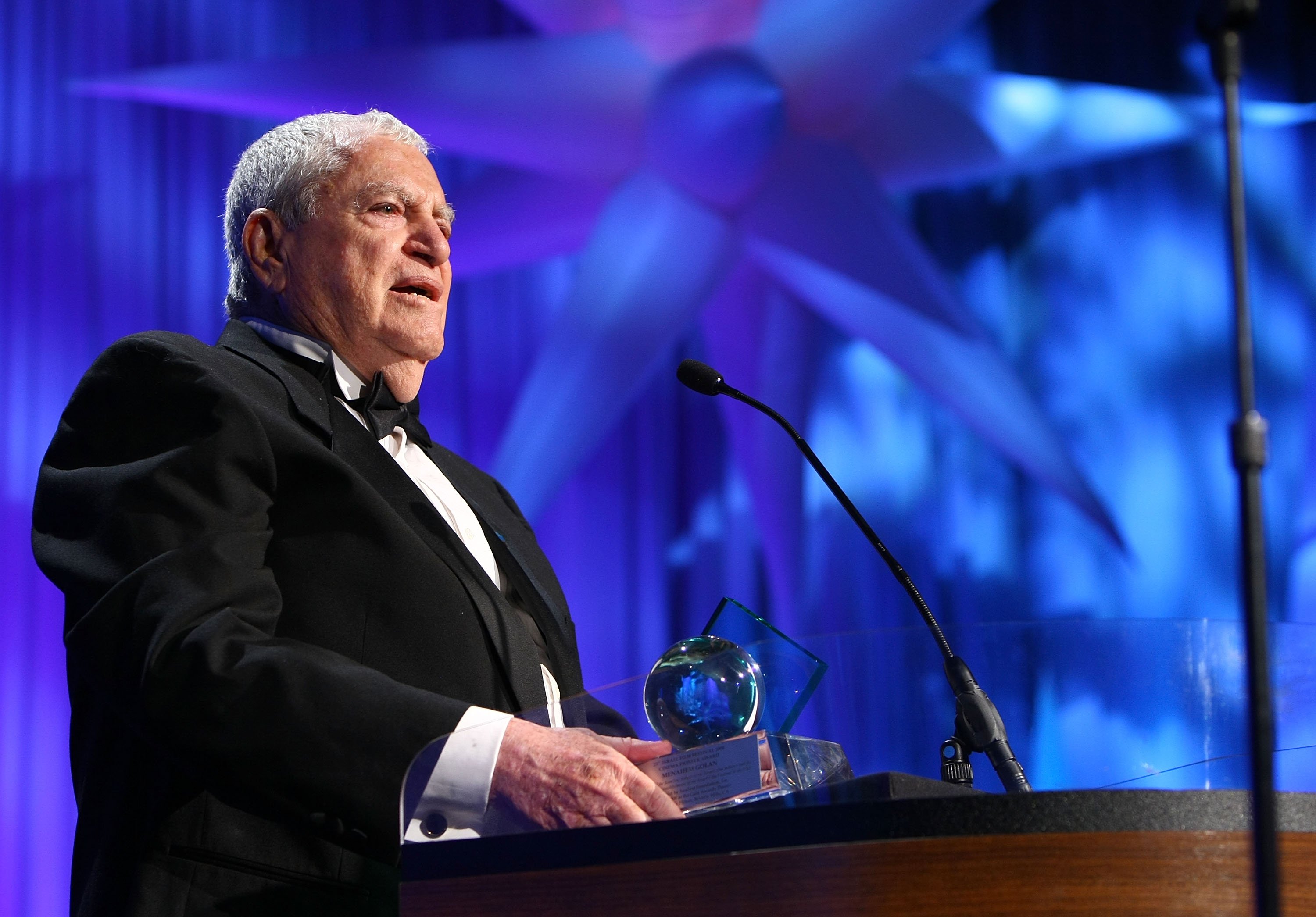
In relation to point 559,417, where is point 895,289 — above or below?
above

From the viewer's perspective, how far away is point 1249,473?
2.80 feet

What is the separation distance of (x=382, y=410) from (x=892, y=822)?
3.50ft

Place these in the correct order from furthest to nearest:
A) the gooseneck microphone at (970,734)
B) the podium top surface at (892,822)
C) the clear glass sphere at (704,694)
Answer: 1. the gooseneck microphone at (970,734)
2. the clear glass sphere at (704,694)
3. the podium top surface at (892,822)

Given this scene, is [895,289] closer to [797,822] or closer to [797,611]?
[797,611]

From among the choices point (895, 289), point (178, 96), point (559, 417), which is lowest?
point (559, 417)

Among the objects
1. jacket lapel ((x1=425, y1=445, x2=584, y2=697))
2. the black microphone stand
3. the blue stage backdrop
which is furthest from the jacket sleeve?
the blue stage backdrop

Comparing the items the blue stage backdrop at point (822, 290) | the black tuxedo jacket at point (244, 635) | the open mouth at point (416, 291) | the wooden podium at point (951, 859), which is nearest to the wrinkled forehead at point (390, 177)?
the open mouth at point (416, 291)

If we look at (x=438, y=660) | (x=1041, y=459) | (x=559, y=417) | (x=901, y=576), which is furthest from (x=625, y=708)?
(x=1041, y=459)

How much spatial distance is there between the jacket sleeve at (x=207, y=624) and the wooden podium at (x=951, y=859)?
295 millimetres

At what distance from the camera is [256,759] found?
1.19 m

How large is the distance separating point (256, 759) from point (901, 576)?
0.77m

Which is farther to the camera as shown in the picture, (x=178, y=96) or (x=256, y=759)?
(x=178, y=96)

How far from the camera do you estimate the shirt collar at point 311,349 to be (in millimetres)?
1737

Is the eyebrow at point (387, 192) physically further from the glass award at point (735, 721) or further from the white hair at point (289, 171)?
the glass award at point (735, 721)
